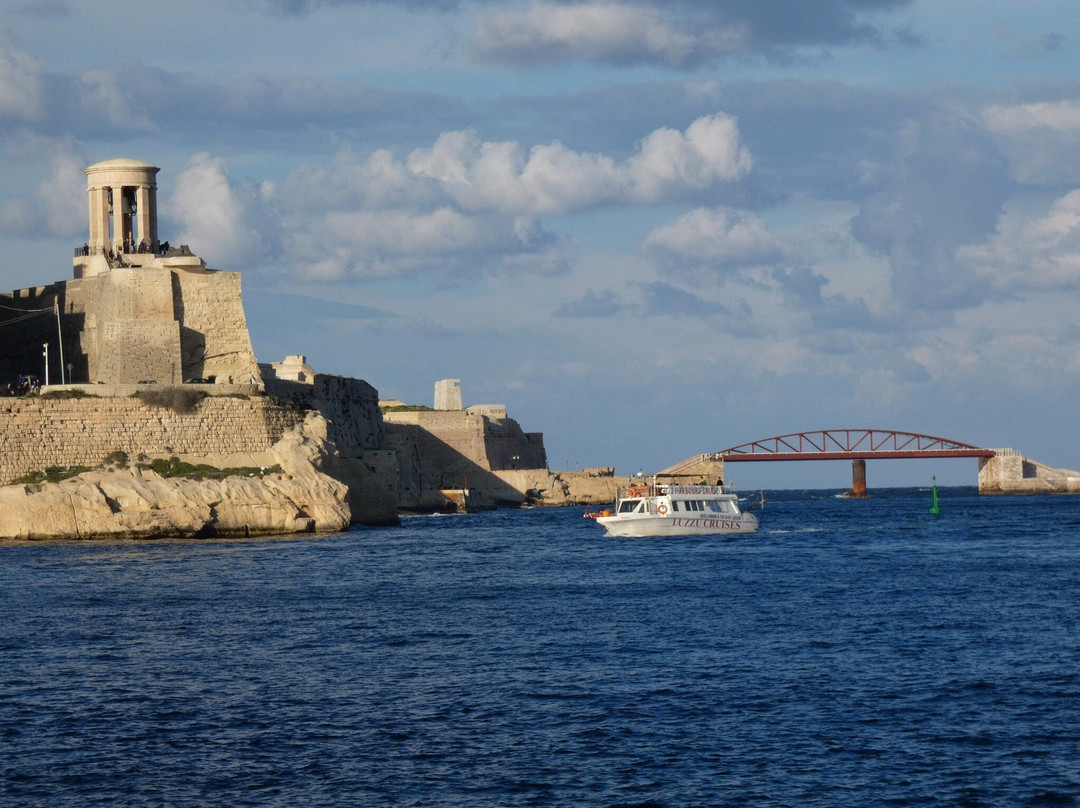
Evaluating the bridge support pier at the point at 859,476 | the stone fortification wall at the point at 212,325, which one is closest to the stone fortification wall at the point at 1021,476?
the bridge support pier at the point at 859,476

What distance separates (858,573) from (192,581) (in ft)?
54.8

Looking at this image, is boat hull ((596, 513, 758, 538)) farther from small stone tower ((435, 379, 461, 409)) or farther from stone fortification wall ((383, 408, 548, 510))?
small stone tower ((435, 379, 461, 409))

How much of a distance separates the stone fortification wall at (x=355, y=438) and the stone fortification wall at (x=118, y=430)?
10.4 ft

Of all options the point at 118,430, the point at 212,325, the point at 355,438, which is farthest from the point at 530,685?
the point at 355,438

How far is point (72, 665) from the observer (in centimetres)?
2180

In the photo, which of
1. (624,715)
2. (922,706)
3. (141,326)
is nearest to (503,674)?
(624,715)

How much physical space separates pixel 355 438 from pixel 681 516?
19236 millimetres

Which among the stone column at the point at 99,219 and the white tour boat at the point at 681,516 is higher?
the stone column at the point at 99,219

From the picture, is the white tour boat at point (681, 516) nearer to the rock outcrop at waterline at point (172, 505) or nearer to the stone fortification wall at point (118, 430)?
the rock outcrop at waterline at point (172, 505)

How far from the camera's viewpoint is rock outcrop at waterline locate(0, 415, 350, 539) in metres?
42.7

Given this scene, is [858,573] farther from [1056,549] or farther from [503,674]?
[503,674]

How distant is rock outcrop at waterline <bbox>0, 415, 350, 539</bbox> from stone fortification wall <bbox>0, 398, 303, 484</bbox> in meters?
2.05

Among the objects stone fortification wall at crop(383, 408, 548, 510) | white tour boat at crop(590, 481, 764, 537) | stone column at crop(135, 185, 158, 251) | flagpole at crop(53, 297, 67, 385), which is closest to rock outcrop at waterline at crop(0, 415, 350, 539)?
flagpole at crop(53, 297, 67, 385)

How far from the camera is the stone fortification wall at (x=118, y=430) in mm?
47250
